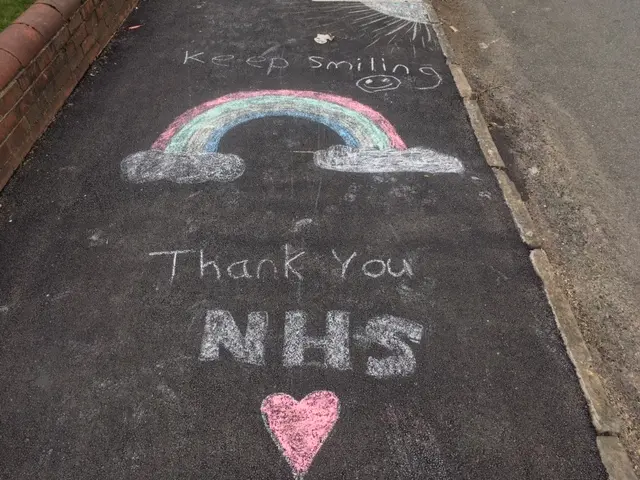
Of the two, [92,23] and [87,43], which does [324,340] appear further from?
[92,23]

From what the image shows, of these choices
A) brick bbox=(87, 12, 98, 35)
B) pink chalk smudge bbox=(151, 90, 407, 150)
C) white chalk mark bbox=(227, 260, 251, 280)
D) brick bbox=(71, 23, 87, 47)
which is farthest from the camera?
brick bbox=(87, 12, 98, 35)

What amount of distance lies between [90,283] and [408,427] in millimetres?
2417

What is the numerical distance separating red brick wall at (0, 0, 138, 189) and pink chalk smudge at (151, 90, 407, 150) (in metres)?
1.16

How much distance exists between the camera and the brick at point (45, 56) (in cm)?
478

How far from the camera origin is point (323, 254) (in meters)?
3.85

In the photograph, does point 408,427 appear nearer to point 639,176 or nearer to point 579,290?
point 579,290

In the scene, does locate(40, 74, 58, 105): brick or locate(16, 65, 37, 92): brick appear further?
locate(40, 74, 58, 105): brick

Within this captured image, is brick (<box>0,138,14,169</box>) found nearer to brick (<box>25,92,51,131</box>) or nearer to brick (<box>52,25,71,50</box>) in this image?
brick (<box>25,92,51,131</box>)

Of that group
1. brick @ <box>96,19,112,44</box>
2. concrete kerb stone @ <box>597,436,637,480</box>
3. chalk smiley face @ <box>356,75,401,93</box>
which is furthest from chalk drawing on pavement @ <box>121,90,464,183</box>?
concrete kerb stone @ <box>597,436,637,480</box>

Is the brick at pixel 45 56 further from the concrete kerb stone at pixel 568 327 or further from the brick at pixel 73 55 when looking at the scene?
the concrete kerb stone at pixel 568 327

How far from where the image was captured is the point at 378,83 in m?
5.73

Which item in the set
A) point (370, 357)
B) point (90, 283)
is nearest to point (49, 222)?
point (90, 283)

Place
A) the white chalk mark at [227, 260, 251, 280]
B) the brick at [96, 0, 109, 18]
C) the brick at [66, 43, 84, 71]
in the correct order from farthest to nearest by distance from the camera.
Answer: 1. the brick at [96, 0, 109, 18]
2. the brick at [66, 43, 84, 71]
3. the white chalk mark at [227, 260, 251, 280]

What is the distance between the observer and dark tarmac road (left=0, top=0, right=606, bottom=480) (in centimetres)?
284
